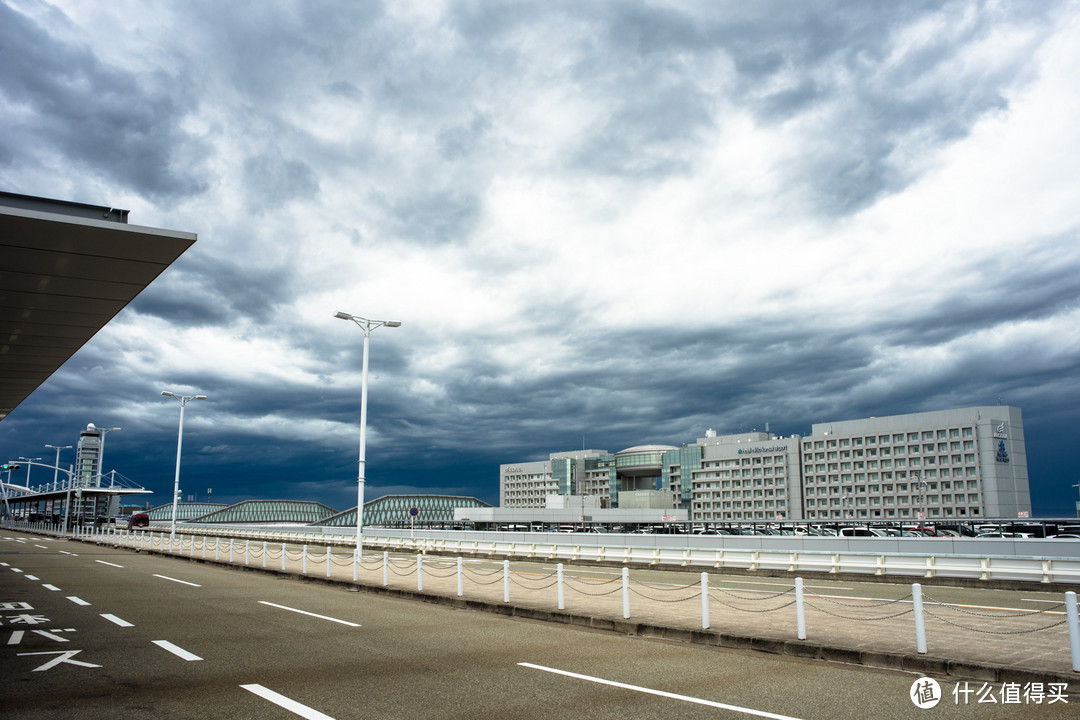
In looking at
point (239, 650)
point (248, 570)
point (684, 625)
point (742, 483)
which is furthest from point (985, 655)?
point (742, 483)

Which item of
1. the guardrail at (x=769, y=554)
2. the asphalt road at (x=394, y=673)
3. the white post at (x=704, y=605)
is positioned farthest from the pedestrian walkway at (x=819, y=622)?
the guardrail at (x=769, y=554)

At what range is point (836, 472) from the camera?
13288cm

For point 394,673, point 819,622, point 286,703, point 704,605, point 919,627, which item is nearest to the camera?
point 286,703

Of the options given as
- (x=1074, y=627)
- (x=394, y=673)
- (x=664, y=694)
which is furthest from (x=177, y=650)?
(x=1074, y=627)

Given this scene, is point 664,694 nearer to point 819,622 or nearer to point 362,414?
point 819,622

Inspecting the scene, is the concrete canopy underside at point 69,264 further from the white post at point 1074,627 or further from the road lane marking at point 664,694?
the white post at point 1074,627

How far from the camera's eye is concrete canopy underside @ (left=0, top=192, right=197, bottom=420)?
1033 centimetres

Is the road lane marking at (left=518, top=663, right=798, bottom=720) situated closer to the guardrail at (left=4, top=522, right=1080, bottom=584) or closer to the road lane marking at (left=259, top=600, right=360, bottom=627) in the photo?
the road lane marking at (left=259, top=600, right=360, bottom=627)

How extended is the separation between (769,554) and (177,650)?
22.3m

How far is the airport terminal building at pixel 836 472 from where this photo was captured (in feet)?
377

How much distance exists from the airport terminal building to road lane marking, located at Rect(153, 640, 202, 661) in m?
127

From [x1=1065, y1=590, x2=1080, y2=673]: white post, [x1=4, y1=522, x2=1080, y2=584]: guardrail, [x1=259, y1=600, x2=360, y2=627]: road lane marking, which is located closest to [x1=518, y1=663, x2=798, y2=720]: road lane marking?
[x1=1065, y1=590, x2=1080, y2=673]: white post

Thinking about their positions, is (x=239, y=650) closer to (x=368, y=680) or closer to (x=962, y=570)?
(x=368, y=680)

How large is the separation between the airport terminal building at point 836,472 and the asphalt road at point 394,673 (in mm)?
122280
